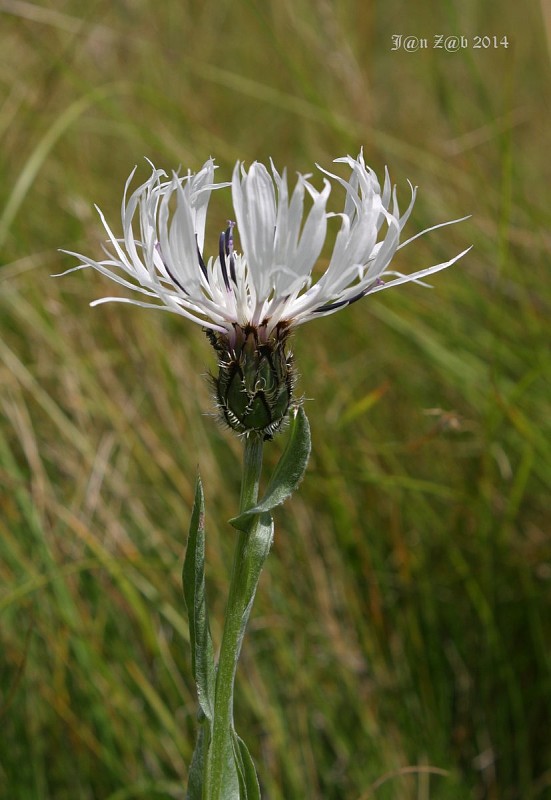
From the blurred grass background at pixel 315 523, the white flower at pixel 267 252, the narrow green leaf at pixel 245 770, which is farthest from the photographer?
the blurred grass background at pixel 315 523

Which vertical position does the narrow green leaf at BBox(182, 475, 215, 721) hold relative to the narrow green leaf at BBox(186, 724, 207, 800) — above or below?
above

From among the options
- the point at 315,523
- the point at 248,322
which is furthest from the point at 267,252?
the point at 315,523

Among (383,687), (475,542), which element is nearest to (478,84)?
(475,542)

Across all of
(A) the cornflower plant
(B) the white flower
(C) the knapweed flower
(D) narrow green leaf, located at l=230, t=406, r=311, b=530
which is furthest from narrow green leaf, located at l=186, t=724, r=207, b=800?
(B) the white flower

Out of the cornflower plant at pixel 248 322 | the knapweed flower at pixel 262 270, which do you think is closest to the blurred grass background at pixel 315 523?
the cornflower plant at pixel 248 322

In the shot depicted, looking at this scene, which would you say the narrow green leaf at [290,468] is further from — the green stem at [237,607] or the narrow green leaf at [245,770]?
the narrow green leaf at [245,770]

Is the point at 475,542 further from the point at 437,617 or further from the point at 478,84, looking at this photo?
the point at 478,84

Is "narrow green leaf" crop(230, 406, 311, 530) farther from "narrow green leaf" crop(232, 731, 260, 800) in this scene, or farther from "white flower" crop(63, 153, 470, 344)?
"narrow green leaf" crop(232, 731, 260, 800)
